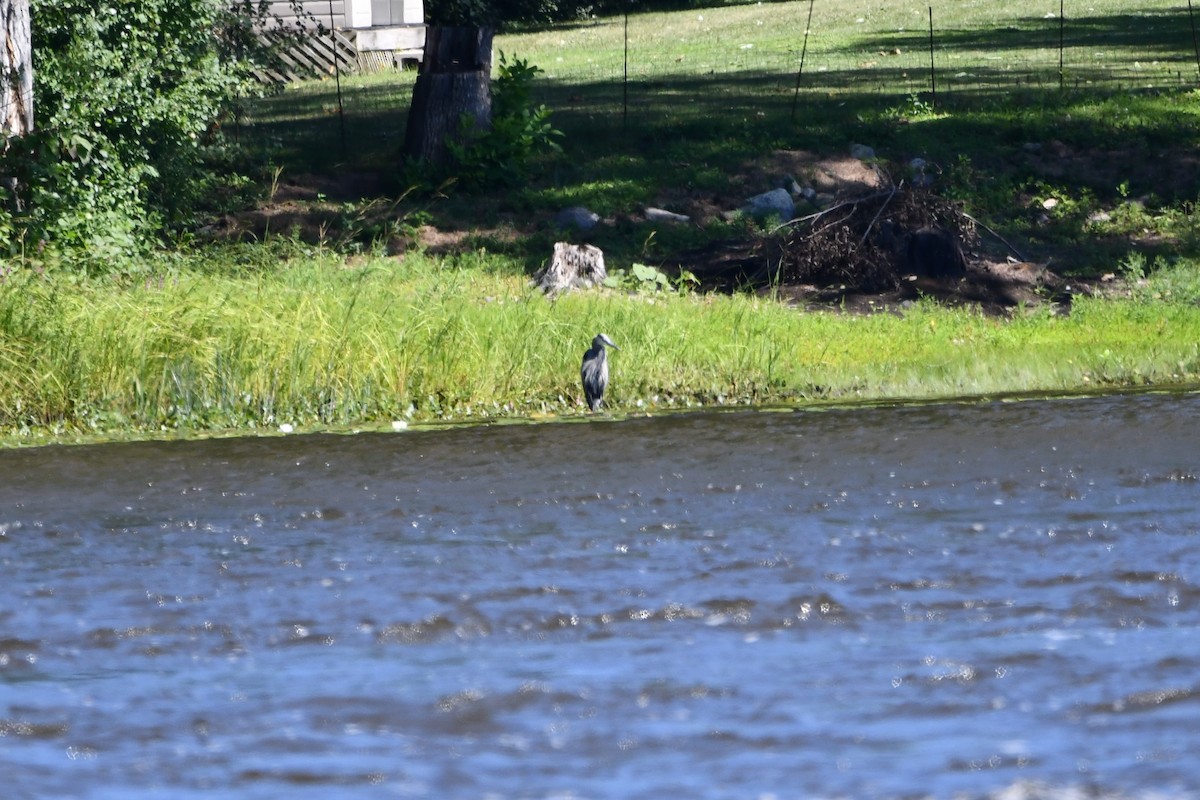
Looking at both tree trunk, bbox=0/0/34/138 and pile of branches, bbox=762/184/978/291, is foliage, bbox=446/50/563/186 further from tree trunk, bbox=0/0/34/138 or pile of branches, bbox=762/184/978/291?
tree trunk, bbox=0/0/34/138

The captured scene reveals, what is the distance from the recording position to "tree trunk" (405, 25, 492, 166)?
18.8 meters

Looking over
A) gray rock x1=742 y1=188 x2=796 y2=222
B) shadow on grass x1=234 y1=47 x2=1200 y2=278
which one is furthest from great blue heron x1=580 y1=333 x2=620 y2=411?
gray rock x1=742 y1=188 x2=796 y2=222

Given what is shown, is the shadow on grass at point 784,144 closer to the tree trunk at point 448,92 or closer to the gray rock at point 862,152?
the gray rock at point 862,152

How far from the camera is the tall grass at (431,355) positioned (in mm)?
11375

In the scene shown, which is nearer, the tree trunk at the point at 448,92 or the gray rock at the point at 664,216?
the gray rock at the point at 664,216

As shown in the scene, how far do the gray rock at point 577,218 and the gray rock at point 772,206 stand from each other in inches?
61.3

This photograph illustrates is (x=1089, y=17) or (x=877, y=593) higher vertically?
(x=1089, y=17)

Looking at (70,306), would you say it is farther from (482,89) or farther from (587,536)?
(482,89)

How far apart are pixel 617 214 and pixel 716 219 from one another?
102cm

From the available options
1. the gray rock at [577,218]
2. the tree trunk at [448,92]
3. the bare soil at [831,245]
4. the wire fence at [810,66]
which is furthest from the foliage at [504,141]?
the wire fence at [810,66]

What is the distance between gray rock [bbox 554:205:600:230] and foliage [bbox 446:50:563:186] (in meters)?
1.04

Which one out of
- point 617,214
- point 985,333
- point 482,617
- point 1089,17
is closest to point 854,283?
point 985,333

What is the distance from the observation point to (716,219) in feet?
58.1

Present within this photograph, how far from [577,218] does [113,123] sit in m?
4.64
